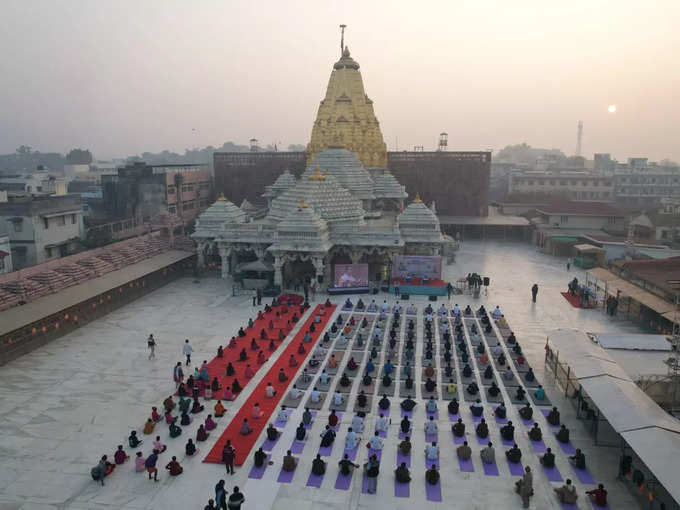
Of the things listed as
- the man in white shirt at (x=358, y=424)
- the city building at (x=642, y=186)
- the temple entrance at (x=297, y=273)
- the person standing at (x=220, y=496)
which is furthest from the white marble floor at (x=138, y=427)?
the city building at (x=642, y=186)

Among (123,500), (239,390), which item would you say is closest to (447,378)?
(239,390)

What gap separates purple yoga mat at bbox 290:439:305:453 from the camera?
1803cm

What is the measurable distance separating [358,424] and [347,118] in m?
50.2

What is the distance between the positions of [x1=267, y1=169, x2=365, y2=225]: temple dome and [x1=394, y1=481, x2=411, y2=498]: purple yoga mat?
94.7ft

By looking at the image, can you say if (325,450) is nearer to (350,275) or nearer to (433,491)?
(433,491)

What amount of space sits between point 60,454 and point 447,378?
15388 millimetres

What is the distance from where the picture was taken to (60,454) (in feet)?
58.5

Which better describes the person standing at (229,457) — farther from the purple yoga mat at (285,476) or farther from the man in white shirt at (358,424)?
the man in white shirt at (358,424)

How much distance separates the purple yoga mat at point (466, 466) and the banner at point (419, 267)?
79.3 ft

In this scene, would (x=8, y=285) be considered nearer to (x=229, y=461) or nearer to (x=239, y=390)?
(x=239, y=390)

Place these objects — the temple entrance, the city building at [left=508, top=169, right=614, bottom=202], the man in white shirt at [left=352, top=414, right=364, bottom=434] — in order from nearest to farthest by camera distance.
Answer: the man in white shirt at [left=352, top=414, right=364, bottom=434] < the temple entrance < the city building at [left=508, top=169, right=614, bottom=202]

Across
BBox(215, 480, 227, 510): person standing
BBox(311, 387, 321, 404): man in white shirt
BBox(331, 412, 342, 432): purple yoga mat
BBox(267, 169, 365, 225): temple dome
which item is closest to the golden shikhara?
BBox(267, 169, 365, 225): temple dome

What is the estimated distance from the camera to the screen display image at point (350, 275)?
39281 millimetres

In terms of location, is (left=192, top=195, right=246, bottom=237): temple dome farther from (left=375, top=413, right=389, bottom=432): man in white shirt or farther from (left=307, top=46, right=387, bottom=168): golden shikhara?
(left=375, top=413, right=389, bottom=432): man in white shirt
